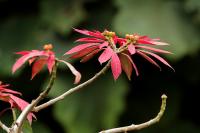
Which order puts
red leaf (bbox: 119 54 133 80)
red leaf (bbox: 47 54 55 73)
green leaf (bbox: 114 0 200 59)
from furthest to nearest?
green leaf (bbox: 114 0 200 59) → red leaf (bbox: 119 54 133 80) → red leaf (bbox: 47 54 55 73)

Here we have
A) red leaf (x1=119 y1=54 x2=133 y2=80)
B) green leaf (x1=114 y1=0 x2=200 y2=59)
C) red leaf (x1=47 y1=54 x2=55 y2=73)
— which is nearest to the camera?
red leaf (x1=47 y1=54 x2=55 y2=73)

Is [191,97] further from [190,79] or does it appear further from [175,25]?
[175,25]

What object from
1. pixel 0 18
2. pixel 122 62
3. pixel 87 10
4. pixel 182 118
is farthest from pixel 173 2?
pixel 122 62

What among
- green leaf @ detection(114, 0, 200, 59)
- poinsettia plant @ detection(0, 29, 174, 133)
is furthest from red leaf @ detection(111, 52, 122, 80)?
green leaf @ detection(114, 0, 200, 59)

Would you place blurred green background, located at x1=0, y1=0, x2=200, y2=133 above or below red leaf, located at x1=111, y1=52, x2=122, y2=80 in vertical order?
below

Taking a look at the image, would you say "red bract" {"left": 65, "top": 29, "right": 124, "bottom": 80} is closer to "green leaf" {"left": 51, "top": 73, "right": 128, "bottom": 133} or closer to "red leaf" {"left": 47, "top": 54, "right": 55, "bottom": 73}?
"red leaf" {"left": 47, "top": 54, "right": 55, "bottom": 73}

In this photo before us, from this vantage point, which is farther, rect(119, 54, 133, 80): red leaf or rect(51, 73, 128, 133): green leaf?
rect(51, 73, 128, 133): green leaf

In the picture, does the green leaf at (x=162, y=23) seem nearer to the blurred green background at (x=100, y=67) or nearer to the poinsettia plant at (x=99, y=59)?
the blurred green background at (x=100, y=67)
